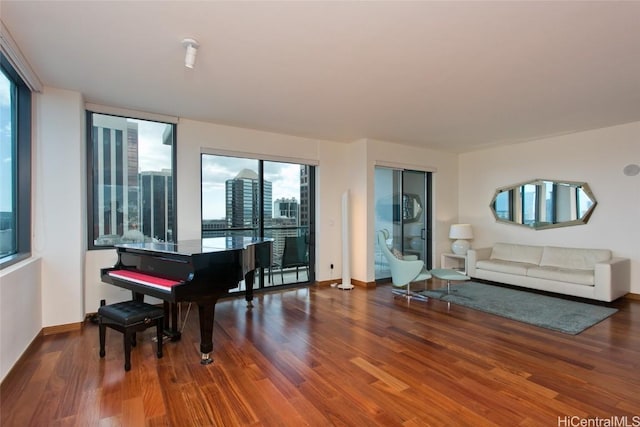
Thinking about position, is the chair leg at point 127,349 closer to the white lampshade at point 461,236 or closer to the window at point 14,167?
the window at point 14,167

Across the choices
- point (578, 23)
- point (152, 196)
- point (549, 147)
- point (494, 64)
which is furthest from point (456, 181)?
point (152, 196)

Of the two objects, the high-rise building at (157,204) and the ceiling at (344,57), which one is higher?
the ceiling at (344,57)

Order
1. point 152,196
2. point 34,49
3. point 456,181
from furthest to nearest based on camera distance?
1. point 456,181
2. point 152,196
3. point 34,49

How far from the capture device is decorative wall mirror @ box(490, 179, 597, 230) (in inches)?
201

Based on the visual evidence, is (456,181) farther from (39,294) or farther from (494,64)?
(39,294)

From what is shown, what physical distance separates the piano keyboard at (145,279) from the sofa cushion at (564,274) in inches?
199

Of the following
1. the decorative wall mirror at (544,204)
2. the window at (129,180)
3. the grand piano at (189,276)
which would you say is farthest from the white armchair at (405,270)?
the window at (129,180)

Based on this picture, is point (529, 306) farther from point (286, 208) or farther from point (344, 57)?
point (344, 57)

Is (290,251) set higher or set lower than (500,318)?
higher

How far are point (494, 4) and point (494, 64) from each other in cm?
89

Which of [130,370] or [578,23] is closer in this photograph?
[578,23]

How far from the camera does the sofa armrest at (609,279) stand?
4.20 meters

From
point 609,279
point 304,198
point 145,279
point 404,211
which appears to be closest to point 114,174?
point 145,279

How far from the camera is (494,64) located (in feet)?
8.89
